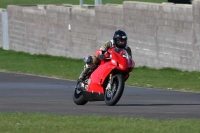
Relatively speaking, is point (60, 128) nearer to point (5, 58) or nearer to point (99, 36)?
point (99, 36)

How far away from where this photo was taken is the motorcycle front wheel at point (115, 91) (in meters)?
14.4

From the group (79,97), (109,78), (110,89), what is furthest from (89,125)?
(79,97)

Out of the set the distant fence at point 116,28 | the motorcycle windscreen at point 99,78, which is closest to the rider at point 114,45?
the motorcycle windscreen at point 99,78

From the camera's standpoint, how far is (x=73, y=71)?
91.1ft

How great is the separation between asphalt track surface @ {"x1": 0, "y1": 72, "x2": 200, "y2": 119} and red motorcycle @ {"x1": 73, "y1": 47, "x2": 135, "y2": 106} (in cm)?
22

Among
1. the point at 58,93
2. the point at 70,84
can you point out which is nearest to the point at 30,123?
the point at 58,93

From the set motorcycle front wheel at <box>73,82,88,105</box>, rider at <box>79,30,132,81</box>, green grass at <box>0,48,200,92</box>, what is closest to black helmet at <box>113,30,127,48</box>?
rider at <box>79,30,132,81</box>

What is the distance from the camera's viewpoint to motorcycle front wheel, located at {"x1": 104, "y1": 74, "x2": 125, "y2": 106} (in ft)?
47.1

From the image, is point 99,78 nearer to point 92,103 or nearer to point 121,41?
point 121,41

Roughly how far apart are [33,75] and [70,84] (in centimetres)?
412

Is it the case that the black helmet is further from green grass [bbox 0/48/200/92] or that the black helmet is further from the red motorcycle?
green grass [bbox 0/48/200/92]

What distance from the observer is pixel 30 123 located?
36.1 feet

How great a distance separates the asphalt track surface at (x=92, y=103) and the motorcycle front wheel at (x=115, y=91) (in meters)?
0.15

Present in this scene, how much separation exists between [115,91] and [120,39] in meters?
1.04
